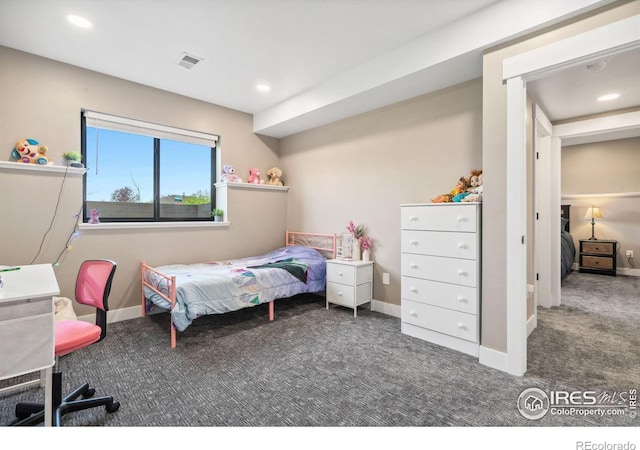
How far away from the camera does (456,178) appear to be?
303 cm

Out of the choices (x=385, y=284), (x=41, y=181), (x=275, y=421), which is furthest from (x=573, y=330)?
(x=41, y=181)

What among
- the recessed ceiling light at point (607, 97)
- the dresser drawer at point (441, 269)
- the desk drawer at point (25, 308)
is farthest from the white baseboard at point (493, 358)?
the recessed ceiling light at point (607, 97)

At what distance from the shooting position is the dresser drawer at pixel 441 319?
97.3 inches

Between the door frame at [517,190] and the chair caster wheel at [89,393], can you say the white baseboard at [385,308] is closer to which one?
the door frame at [517,190]

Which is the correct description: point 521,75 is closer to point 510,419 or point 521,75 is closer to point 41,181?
point 510,419

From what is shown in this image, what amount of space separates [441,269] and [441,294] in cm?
21

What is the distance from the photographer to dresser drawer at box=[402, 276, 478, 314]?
2479mm

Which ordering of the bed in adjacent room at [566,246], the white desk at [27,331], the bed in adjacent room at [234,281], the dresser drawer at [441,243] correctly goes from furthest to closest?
the bed in adjacent room at [566,246] → the bed in adjacent room at [234,281] → the dresser drawer at [441,243] → the white desk at [27,331]

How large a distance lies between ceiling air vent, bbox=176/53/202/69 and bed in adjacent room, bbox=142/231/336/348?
6.75ft

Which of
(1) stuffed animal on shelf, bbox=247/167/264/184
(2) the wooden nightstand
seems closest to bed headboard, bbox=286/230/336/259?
(1) stuffed animal on shelf, bbox=247/167/264/184

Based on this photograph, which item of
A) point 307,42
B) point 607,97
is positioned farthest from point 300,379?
point 607,97

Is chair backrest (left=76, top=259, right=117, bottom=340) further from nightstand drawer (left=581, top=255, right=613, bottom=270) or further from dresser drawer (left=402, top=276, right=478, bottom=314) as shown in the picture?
nightstand drawer (left=581, top=255, right=613, bottom=270)

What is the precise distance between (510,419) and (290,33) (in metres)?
3.09

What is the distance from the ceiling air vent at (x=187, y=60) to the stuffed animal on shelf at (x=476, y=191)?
279 cm
